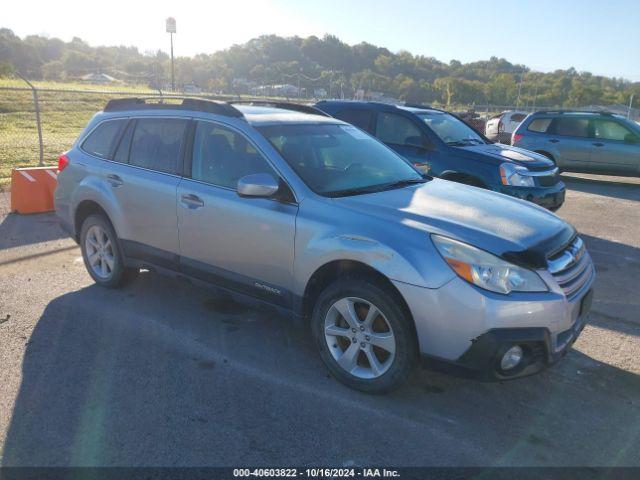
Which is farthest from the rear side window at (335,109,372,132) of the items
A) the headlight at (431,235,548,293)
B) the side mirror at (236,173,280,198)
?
the headlight at (431,235,548,293)

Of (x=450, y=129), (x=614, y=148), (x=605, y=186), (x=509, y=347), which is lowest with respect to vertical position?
(x=605, y=186)

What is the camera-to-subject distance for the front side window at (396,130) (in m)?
7.80

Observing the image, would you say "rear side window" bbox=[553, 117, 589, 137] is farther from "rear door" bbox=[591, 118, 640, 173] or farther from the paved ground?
the paved ground

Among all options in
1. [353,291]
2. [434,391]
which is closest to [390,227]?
[353,291]

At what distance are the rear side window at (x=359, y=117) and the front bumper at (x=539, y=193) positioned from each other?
86.2 inches

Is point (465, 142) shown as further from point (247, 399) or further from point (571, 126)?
point (571, 126)

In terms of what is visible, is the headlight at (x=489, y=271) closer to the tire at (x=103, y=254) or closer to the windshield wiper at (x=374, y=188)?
the windshield wiper at (x=374, y=188)

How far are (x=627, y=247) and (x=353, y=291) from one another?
529 centimetres

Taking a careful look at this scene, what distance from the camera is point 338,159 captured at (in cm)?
429

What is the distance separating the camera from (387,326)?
3344 mm

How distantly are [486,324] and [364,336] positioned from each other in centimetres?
79

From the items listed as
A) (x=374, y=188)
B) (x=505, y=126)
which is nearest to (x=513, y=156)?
(x=374, y=188)

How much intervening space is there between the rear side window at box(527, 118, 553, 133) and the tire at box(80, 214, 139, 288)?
1092 cm

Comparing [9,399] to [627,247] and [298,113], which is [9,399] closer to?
[298,113]
